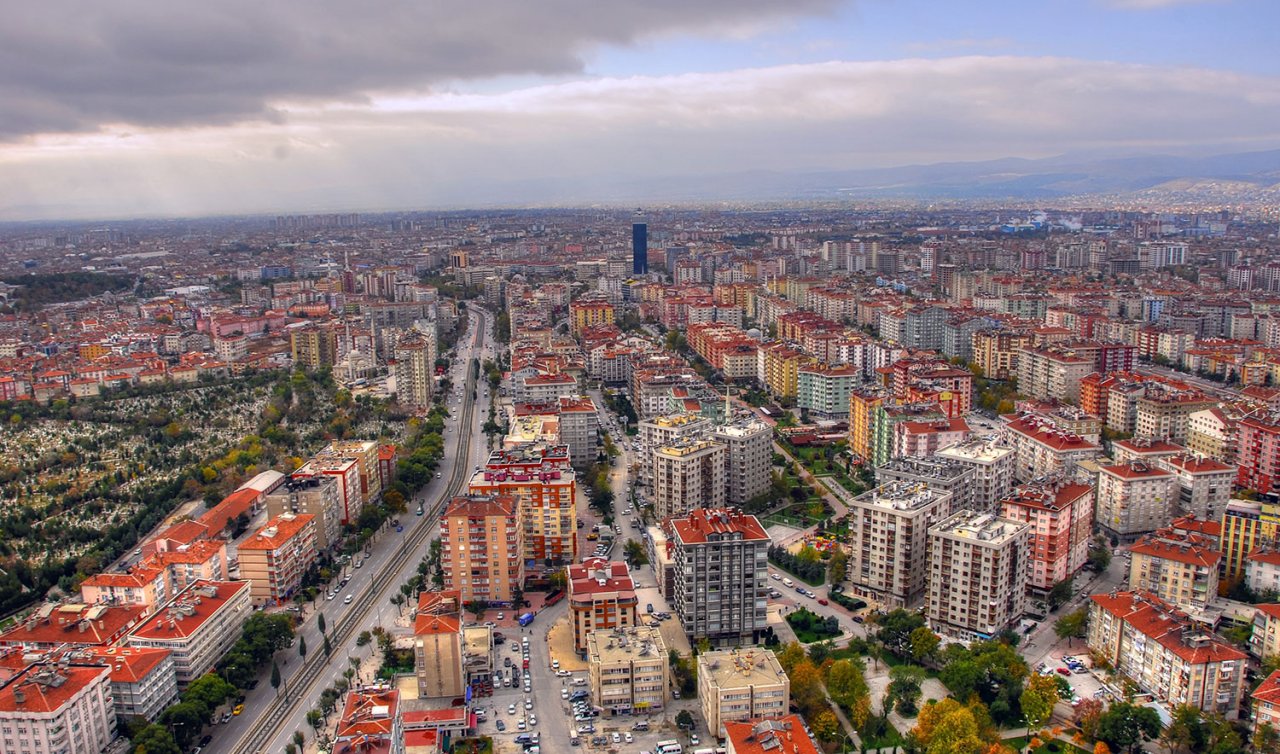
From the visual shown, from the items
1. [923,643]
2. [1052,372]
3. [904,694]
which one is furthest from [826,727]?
[1052,372]

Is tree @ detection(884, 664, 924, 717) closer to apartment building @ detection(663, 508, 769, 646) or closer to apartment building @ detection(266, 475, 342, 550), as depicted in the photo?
apartment building @ detection(663, 508, 769, 646)

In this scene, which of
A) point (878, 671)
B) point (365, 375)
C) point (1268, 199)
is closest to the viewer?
point (878, 671)

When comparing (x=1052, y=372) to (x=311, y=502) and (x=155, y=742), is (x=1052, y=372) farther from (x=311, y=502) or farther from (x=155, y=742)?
(x=155, y=742)

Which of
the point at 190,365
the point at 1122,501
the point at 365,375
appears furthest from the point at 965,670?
the point at 190,365

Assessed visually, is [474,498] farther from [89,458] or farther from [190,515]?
[89,458]

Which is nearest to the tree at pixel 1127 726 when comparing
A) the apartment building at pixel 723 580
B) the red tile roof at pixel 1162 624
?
the red tile roof at pixel 1162 624

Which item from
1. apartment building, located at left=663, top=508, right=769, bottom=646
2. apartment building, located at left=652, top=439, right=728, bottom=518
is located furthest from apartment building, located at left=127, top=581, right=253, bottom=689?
apartment building, located at left=652, top=439, right=728, bottom=518

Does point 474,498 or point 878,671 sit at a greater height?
point 474,498

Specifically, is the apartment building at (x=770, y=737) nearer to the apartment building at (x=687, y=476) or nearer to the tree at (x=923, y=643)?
the tree at (x=923, y=643)
